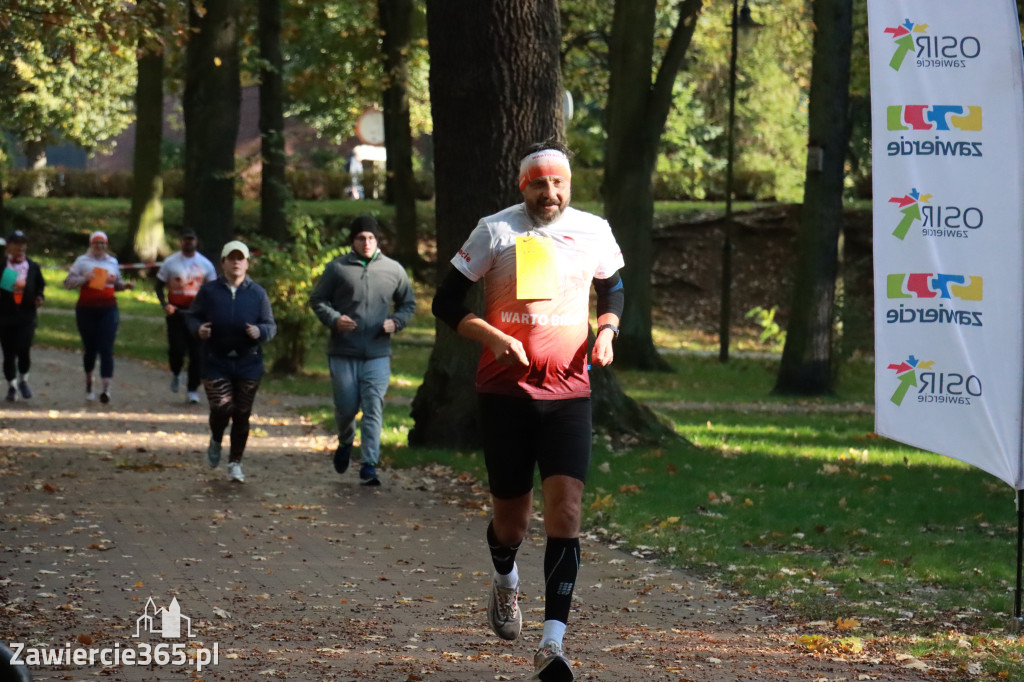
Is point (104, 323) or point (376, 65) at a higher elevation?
point (376, 65)

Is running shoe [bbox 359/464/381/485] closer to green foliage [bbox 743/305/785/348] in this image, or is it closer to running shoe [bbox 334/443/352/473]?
running shoe [bbox 334/443/352/473]

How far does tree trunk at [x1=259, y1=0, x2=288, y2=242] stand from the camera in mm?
26578

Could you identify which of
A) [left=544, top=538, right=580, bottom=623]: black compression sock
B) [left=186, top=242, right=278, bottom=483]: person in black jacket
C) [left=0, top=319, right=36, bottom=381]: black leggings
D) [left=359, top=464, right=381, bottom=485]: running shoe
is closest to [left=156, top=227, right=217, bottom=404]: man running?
[left=0, top=319, right=36, bottom=381]: black leggings

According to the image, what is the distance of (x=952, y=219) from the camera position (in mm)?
7719

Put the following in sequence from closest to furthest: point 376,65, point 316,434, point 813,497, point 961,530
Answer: point 961,530 → point 813,497 → point 316,434 → point 376,65

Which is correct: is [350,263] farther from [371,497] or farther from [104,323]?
[104,323]

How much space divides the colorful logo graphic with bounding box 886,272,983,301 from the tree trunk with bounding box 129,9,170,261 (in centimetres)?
2850

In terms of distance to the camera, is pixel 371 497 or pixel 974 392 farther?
pixel 371 497

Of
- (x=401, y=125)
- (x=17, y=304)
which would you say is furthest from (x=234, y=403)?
(x=401, y=125)

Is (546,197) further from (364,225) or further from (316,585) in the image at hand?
(364,225)

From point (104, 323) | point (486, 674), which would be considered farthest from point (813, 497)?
point (104, 323)

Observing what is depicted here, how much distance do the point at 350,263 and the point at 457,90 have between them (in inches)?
76.5

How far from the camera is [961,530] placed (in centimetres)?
1044

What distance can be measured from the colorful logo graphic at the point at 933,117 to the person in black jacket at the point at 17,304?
13091 mm
